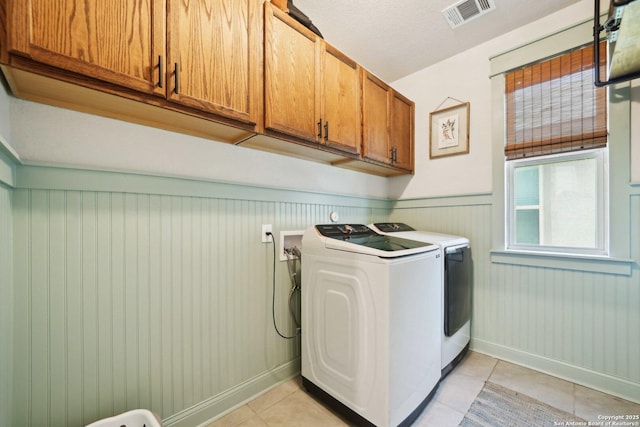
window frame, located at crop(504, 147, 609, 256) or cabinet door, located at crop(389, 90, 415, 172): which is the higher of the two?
cabinet door, located at crop(389, 90, 415, 172)

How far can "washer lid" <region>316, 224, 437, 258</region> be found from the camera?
1.26 meters

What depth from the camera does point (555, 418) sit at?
54.4 inches

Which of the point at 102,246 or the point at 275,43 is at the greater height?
the point at 275,43

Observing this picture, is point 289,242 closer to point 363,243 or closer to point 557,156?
point 363,243

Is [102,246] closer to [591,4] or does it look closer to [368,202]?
[368,202]

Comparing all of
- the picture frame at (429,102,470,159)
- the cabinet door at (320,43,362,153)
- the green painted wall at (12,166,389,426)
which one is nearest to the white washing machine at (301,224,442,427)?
the green painted wall at (12,166,389,426)

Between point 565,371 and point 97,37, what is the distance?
3167 millimetres

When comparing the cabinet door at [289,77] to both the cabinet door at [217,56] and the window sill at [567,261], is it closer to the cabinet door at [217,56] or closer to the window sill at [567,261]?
the cabinet door at [217,56]

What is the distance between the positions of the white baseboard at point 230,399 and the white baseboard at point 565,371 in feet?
5.27

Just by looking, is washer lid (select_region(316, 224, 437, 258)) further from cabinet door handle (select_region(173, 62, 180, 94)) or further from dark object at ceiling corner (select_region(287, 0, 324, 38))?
dark object at ceiling corner (select_region(287, 0, 324, 38))

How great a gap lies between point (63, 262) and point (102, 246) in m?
0.13

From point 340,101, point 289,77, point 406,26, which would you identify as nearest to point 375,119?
point 340,101

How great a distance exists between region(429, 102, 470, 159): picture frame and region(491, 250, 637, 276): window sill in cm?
94

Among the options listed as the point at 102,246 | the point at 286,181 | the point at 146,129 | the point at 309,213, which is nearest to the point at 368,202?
the point at 309,213
